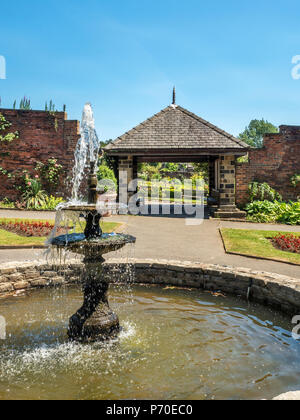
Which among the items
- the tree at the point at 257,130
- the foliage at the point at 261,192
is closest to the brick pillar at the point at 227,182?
the foliage at the point at 261,192

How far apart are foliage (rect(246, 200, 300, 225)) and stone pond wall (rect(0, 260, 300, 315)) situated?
27.1ft

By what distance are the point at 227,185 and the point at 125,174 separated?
4.44m

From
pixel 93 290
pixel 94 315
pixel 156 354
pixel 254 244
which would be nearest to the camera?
pixel 156 354

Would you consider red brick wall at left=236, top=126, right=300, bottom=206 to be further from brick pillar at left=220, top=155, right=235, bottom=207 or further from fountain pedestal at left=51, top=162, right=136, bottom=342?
fountain pedestal at left=51, top=162, right=136, bottom=342

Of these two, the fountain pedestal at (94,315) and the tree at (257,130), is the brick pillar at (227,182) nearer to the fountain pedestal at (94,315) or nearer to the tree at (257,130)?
the fountain pedestal at (94,315)

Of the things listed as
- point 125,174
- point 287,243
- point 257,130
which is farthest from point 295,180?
point 257,130

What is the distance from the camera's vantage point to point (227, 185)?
1506cm

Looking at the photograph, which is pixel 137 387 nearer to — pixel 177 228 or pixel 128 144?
pixel 177 228

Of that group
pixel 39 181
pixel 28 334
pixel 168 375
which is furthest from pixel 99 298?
pixel 39 181

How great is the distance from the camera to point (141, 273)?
715cm

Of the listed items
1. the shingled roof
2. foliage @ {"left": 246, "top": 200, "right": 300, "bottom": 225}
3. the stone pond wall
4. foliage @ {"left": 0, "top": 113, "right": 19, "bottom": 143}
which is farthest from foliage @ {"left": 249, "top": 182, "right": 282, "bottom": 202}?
foliage @ {"left": 0, "top": 113, "right": 19, "bottom": 143}

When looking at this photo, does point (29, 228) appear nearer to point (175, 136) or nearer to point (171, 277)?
point (171, 277)

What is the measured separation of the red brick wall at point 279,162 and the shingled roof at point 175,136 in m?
3.17
